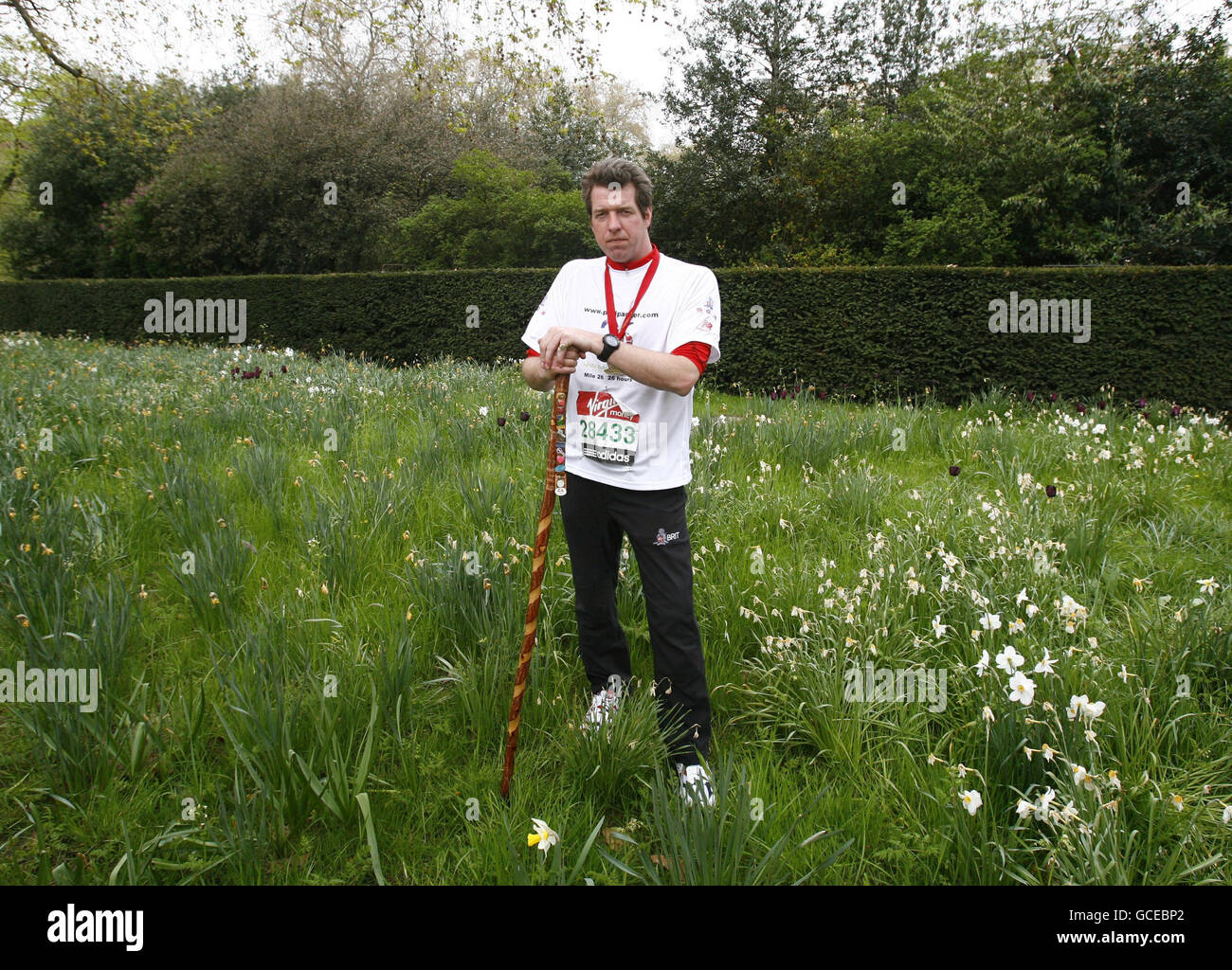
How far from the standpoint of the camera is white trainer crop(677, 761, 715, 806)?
1.92m

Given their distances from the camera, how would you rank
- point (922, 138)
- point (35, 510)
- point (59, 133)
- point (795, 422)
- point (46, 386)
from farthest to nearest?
point (59, 133), point (922, 138), point (46, 386), point (795, 422), point (35, 510)

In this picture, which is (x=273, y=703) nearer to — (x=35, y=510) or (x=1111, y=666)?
(x=35, y=510)

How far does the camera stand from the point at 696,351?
2.37 meters

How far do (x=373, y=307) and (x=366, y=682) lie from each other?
12570 millimetres

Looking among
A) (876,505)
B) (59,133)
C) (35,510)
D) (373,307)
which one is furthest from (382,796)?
(59,133)

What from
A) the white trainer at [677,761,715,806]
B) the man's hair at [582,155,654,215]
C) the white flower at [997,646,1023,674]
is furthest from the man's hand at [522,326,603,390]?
the white flower at [997,646,1023,674]

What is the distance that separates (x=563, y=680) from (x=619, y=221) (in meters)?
1.73

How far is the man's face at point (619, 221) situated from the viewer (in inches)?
94.6

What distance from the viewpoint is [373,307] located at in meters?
13.9

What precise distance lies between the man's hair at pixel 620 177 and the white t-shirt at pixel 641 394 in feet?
0.69

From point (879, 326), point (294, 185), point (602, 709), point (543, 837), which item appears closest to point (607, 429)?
point (602, 709)

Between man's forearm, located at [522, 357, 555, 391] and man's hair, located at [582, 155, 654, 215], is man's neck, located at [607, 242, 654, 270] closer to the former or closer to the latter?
man's hair, located at [582, 155, 654, 215]

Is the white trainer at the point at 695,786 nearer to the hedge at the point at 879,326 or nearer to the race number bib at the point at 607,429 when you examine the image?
the race number bib at the point at 607,429

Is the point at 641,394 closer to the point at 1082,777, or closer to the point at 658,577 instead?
the point at 658,577
